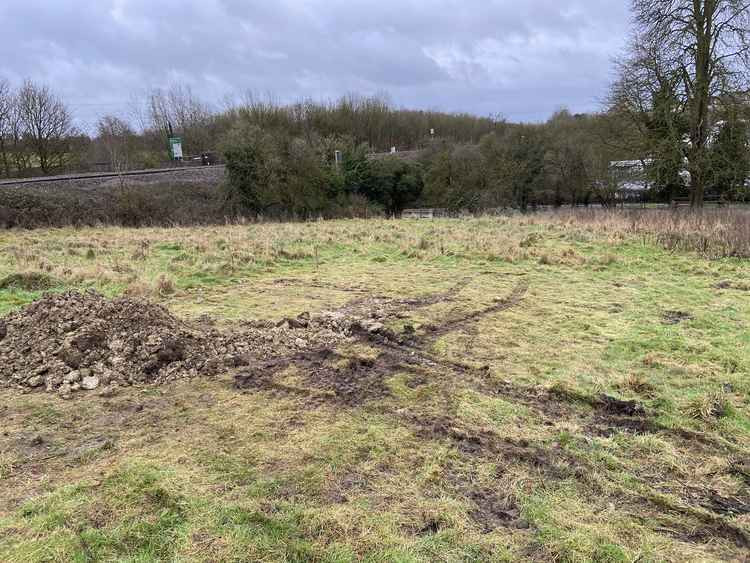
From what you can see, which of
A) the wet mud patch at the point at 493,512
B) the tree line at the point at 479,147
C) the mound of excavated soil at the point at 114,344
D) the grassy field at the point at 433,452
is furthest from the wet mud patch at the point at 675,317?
the tree line at the point at 479,147

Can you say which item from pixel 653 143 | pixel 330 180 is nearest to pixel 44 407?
pixel 653 143

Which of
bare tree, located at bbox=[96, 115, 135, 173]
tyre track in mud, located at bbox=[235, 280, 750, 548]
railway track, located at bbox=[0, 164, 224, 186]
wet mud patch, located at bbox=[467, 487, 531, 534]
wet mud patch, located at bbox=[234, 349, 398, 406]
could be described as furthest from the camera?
bare tree, located at bbox=[96, 115, 135, 173]

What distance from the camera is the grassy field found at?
273cm

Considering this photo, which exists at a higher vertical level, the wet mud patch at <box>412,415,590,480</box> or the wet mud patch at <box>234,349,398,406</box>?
the wet mud patch at <box>234,349,398,406</box>

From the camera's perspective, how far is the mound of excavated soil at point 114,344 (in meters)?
4.84

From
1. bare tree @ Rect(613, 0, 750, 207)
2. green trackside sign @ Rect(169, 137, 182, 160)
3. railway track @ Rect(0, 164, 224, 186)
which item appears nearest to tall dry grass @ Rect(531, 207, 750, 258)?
bare tree @ Rect(613, 0, 750, 207)

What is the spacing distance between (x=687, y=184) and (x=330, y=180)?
19679mm

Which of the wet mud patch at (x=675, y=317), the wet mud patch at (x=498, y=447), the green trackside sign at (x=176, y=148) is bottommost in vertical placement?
the wet mud patch at (x=498, y=447)

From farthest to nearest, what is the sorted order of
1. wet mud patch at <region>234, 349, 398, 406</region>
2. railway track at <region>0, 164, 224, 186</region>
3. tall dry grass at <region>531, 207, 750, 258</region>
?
1. railway track at <region>0, 164, 224, 186</region>
2. tall dry grass at <region>531, 207, 750, 258</region>
3. wet mud patch at <region>234, 349, 398, 406</region>

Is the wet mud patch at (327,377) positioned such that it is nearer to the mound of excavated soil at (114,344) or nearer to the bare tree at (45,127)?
the mound of excavated soil at (114,344)

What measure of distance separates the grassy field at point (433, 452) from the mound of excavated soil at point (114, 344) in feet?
1.00

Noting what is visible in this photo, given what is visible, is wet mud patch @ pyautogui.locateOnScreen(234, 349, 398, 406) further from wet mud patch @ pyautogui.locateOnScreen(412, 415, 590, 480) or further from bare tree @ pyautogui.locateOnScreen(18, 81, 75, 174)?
bare tree @ pyautogui.locateOnScreen(18, 81, 75, 174)

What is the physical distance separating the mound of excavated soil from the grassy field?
0.30m

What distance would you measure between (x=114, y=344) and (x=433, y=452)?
3735mm
